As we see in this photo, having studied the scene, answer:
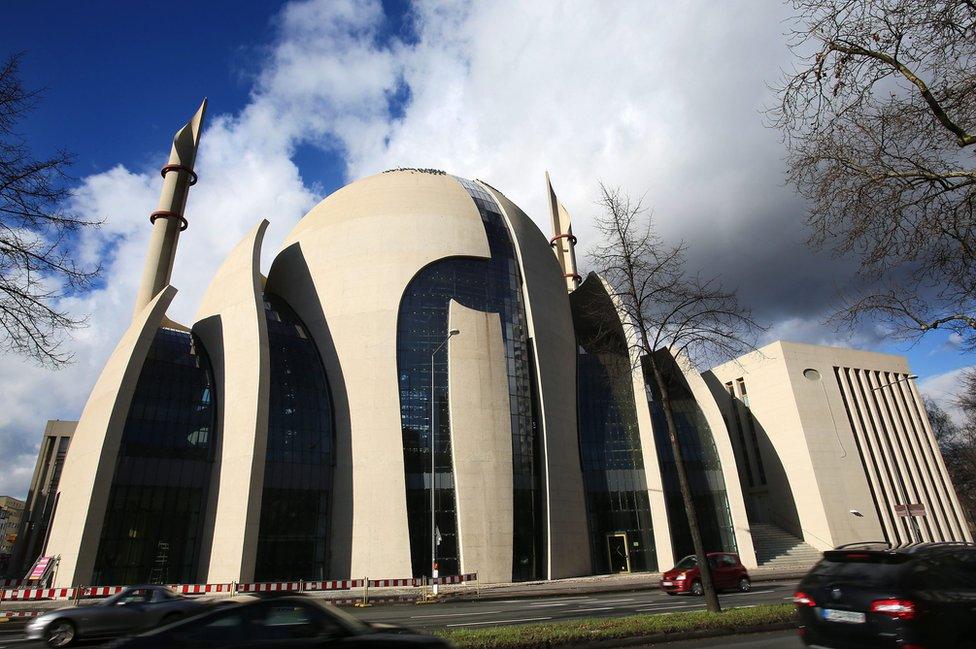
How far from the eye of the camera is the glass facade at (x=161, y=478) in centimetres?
2477

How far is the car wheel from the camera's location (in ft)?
35.4

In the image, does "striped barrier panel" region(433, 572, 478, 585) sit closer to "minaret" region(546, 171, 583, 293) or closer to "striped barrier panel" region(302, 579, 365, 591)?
"striped barrier panel" region(302, 579, 365, 591)

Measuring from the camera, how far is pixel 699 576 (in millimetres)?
20438

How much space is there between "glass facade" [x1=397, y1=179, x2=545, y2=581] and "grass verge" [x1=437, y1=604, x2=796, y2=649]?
16271mm

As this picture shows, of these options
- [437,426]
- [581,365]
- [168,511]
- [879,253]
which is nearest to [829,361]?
[581,365]

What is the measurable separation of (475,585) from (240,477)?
12304 mm

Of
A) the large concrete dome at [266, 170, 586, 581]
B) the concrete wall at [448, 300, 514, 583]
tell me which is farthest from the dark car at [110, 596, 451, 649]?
the large concrete dome at [266, 170, 586, 581]

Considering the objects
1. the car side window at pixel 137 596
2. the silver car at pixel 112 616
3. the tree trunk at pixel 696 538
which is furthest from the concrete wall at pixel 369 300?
the tree trunk at pixel 696 538

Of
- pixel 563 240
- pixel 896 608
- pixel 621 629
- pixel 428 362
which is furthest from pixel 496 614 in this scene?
pixel 563 240

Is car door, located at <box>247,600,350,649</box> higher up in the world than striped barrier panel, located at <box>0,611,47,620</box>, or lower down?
higher up

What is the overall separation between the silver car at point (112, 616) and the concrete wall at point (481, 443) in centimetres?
1596

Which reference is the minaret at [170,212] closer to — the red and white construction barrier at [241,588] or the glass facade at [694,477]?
the red and white construction barrier at [241,588]

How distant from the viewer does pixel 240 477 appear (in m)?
25.8

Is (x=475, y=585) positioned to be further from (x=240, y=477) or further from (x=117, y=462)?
(x=117, y=462)
